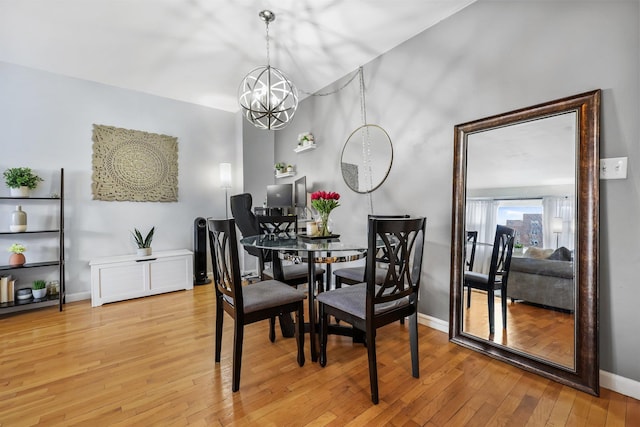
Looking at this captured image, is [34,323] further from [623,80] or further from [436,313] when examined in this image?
[623,80]

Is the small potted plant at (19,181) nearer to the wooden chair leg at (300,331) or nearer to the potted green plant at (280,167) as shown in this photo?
the potted green plant at (280,167)

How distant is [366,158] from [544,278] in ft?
6.19

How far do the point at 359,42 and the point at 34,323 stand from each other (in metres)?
4.13

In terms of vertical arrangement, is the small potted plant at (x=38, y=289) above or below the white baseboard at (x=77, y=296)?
above

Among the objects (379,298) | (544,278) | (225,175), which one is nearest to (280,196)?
(225,175)

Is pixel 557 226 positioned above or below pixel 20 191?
below

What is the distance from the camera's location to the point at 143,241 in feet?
12.0

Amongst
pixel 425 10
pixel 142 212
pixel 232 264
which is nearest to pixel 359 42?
pixel 425 10

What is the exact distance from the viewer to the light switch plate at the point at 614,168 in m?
1.51

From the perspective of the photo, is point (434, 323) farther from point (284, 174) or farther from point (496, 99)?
point (284, 174)

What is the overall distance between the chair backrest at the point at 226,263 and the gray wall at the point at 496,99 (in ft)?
5.61

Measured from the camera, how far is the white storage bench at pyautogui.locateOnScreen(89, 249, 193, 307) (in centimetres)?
313

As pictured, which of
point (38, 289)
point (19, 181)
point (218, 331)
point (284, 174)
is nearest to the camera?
point (218, 331)

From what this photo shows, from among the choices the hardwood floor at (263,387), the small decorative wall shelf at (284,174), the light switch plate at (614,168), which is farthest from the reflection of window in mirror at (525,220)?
the small decorative wall shelf at (284,174)
